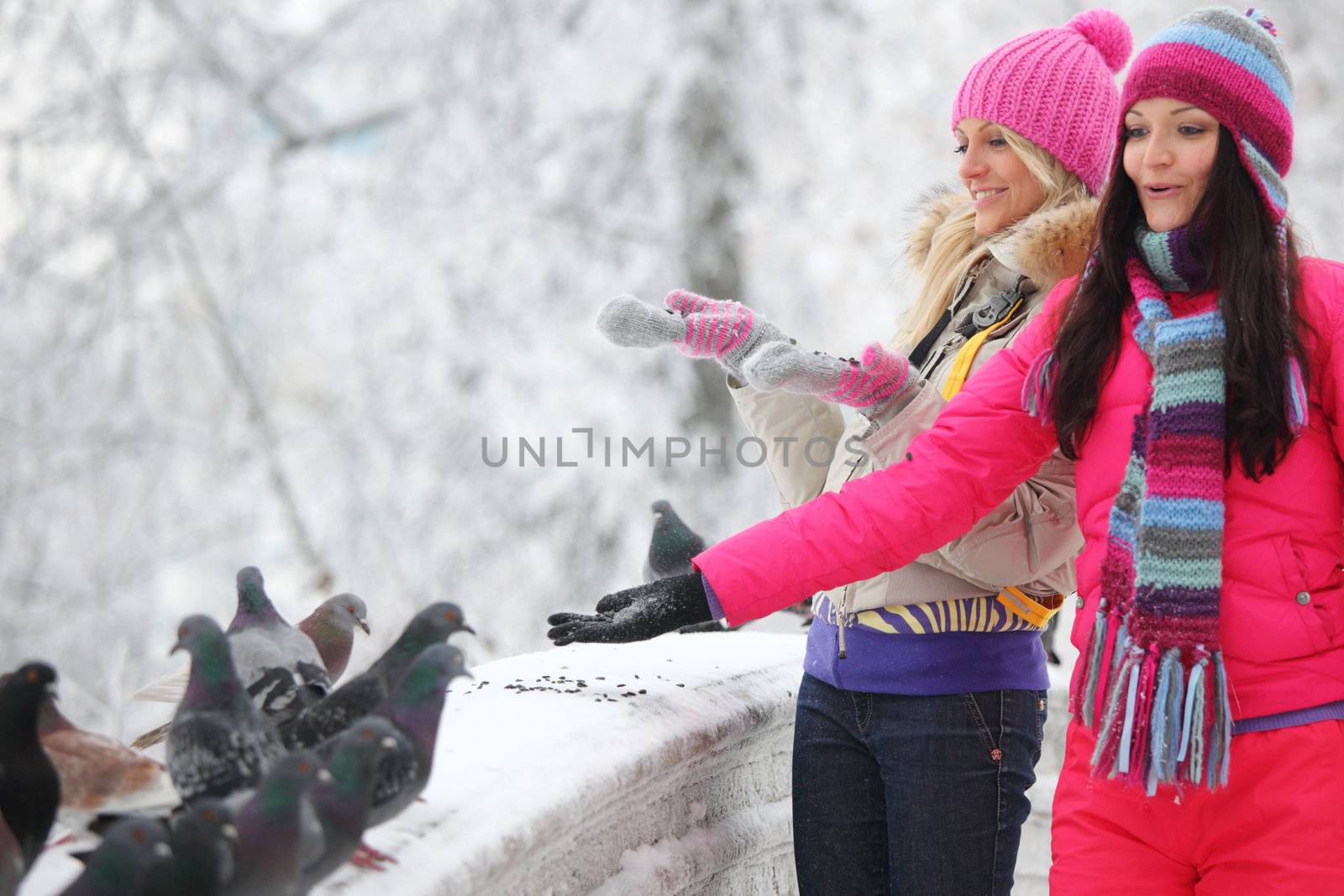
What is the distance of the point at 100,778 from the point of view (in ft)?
4.66

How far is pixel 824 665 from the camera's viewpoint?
6.93ft

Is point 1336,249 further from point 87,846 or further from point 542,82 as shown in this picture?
point 87,846

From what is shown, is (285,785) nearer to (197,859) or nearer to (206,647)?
(197,859)

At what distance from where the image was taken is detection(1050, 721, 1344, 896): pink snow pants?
1.53 m

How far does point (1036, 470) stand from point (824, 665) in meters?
0.47

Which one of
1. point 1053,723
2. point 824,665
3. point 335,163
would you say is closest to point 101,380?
point 335,163

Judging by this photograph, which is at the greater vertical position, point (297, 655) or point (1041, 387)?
point (1041, 387)

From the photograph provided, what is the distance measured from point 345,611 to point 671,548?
2.72 ft

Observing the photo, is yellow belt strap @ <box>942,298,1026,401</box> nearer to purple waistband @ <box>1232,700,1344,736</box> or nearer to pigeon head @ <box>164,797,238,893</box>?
purple waistband @ <box>1232,700,1344,736</box>

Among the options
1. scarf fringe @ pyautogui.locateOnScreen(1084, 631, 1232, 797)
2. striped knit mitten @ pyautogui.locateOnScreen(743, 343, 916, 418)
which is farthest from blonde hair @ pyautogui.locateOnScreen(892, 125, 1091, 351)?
scarf fringe @ pyautogui.locateOnScreen(1084, 631, 1232, 797)

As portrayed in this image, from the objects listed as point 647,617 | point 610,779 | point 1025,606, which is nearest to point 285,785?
point 610,779

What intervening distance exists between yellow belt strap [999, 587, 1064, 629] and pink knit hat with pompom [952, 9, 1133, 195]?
2.35 ft

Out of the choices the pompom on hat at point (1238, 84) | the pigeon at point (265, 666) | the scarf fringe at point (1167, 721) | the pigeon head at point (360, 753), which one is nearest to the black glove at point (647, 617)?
the pigeon at point (265, 666)

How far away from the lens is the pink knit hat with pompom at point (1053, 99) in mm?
2168
